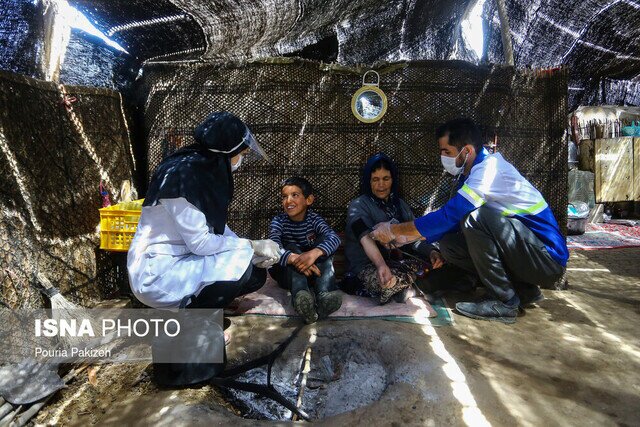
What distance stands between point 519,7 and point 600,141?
2987 mm

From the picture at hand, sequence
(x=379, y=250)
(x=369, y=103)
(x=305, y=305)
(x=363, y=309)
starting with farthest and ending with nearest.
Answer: (x=369, y=103)
(x=379, y=250)
(x=363, y=309)
(x=305, y=305)

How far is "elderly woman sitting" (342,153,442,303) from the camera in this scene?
2.92 metres

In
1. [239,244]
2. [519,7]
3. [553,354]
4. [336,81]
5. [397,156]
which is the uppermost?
[519,7]

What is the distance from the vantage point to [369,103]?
12.0 feet

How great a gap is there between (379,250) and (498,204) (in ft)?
3.16

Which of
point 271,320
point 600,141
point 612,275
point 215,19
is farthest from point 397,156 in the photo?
point 600,141

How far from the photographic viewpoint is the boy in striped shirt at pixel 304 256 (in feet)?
8.73

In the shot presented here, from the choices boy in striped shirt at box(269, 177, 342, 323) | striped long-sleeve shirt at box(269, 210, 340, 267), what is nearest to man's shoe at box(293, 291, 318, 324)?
boy in striped shirt at box(269, 177, 342, 323)

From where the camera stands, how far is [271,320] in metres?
2.78

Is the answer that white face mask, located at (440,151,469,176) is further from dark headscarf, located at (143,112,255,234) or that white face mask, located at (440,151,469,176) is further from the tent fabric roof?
the tent fabric roof

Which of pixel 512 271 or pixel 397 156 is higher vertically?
pixel 397 156

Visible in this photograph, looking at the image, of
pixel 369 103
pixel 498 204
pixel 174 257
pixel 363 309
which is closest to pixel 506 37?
pixel 369 103

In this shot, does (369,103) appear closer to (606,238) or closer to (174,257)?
(174,257)

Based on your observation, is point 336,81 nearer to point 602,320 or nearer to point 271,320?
point 271,320
